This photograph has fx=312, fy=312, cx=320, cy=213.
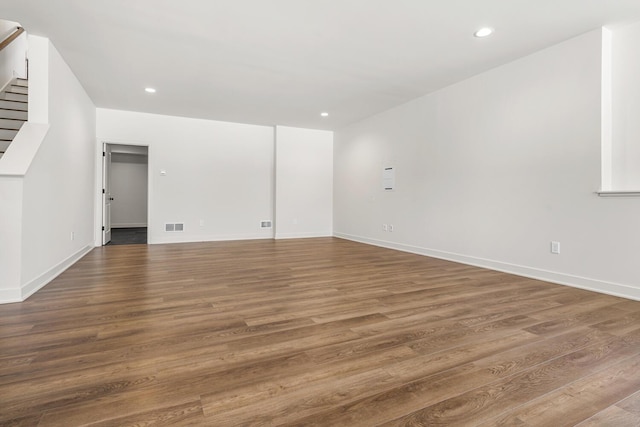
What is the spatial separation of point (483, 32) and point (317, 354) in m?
3.50

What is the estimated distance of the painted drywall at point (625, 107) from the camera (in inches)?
121

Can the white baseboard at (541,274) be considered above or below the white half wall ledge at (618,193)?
below

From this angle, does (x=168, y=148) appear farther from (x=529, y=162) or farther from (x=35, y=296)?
(x=529, y=162)

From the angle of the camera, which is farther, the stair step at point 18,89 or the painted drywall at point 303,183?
the painted drywall at point 303,183

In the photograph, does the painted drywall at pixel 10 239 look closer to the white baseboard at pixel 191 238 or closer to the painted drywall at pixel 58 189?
the painted drywall at pixel 58 189

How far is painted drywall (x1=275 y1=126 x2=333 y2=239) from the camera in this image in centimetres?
738

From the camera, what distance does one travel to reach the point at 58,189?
3.73 m

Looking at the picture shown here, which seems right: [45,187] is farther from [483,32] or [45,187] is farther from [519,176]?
[519,176]

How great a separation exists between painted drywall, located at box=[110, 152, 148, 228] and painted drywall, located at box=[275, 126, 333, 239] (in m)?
5.22

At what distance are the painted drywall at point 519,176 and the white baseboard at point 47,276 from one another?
4985mm

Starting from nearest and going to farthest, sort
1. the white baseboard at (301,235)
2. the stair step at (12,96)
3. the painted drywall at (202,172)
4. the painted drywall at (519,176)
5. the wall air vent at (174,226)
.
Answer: the painted drywall at (519,176) → the stair step at (12,96) → the painted drywall at (202,172) → the wall air vent at (174,226) → the white baseboard at (301,235)

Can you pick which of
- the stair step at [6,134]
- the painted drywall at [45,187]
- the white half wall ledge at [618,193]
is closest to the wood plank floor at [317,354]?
the painted drywall at [45,187]

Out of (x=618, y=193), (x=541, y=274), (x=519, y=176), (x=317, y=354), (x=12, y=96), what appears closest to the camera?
(x=317, y=354)

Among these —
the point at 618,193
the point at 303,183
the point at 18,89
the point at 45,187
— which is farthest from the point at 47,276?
the point at 618,193
